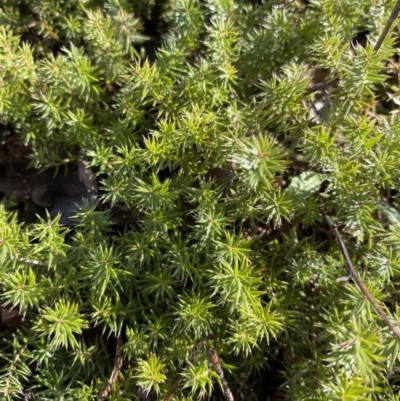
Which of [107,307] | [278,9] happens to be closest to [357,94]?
[278,9]

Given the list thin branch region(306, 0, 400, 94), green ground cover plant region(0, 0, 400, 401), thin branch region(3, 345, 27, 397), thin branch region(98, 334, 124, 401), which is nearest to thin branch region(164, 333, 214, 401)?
green ground cover plant region(0, 0, 400, 401)

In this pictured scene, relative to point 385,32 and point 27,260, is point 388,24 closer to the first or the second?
point 385,32

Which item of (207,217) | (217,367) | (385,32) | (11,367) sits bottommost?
(11,367)

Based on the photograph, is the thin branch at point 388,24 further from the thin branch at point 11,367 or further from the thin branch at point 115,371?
the thin branch at point 11,367

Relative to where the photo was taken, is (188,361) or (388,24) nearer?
(388,24)

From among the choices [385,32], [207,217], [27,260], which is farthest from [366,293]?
[27,260]

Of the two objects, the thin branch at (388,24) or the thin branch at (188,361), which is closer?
the thin branch at (388,24)

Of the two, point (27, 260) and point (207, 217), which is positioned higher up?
point (207, 217)

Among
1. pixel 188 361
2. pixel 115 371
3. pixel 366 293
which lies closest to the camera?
pixel 366 293

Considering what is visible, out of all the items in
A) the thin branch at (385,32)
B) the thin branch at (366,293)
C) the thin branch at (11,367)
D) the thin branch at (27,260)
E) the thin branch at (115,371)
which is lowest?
the thin branch at (11,367)

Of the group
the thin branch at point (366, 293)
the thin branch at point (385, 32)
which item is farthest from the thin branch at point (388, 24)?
the thin branch at point (366, 293)
